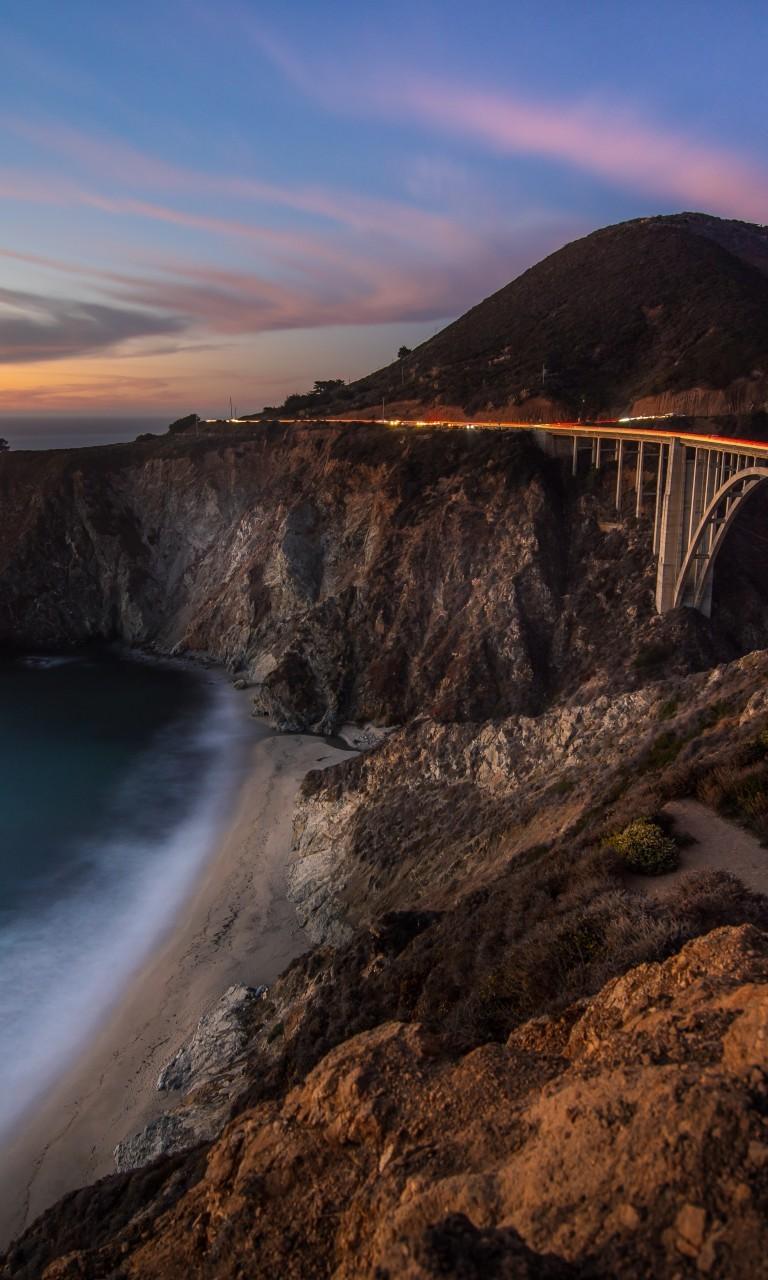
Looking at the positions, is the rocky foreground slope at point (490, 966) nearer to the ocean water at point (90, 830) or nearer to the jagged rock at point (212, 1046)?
the jagged rock at point (212, 1046)

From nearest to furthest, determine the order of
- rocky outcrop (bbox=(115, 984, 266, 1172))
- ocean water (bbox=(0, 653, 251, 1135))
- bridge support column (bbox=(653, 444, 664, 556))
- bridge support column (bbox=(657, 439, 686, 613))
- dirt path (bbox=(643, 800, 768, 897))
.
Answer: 1. dirt path (bbox=(643, 800, 768, 897))
2. rocky outcrop (bbox=(115, 984, 266, 1172))
3. ocean water (bbox=(0, 653, 251, 1135))
4. bridge support column (bbox=(657, 439, 686, 613))
5. bridge support column (bbox=(653, 444, 664, 556))

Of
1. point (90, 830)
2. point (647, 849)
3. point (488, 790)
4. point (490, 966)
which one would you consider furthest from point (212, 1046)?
point (90, 830)

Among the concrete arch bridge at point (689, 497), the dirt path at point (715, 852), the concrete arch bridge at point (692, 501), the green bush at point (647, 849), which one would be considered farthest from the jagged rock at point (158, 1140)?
the concrete arch bridge at point (692, 501)

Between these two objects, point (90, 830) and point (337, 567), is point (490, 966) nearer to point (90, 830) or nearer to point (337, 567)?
point (90, 830)

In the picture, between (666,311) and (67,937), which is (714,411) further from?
(67,937)

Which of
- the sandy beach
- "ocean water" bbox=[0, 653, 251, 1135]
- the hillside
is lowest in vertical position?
"ocean water" bbox=[0, 653, 251, 1135]

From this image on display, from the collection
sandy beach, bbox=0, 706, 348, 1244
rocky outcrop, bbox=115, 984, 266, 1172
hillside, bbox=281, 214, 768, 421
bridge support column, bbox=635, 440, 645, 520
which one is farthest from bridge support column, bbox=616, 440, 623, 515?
rocky outcrop, bbox=115, 984, 266, 1172

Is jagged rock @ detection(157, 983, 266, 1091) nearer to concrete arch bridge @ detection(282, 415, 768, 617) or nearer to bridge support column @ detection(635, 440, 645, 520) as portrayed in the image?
concrete arch bridge @ detection(282, 415, 768, 617)
